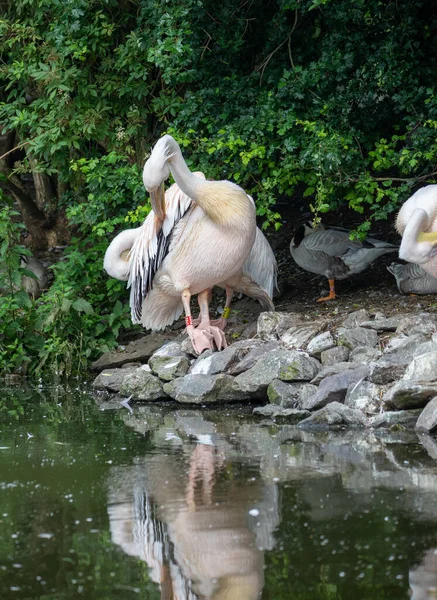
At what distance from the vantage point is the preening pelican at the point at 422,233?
724cm

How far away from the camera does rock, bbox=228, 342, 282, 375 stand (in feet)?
25.5

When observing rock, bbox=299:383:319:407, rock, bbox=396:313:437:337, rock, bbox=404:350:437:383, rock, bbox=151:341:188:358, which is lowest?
rock, bbox=151:341:188:358

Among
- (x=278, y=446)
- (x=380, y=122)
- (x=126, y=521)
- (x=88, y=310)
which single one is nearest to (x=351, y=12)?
(x=380, y=122)

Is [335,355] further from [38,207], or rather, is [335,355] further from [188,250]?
[38,207]

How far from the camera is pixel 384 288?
962cm

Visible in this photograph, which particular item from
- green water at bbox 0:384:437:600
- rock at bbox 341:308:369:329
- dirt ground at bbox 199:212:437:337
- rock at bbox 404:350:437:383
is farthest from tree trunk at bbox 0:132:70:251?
rock at bbox 404:350:437:383

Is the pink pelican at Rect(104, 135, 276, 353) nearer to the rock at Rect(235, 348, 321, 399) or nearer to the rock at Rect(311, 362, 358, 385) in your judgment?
the rock at Rect(235, 348, 321, 399)

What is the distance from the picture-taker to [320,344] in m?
7.73

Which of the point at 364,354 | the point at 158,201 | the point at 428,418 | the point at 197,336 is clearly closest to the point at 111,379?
the point at 197,336

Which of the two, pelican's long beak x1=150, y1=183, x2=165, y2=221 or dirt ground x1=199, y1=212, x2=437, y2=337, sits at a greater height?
pelican's long beak x1=150, y1=183, x2=165, y2=221

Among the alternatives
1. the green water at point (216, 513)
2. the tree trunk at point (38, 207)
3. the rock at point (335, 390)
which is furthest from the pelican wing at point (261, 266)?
Result: the tree trunk at point (38, 207)

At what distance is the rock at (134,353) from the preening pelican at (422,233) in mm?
2692

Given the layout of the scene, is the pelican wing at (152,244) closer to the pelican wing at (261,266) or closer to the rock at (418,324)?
the pelican wing at (261,266)

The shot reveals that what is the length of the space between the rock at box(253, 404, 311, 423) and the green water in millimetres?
214
